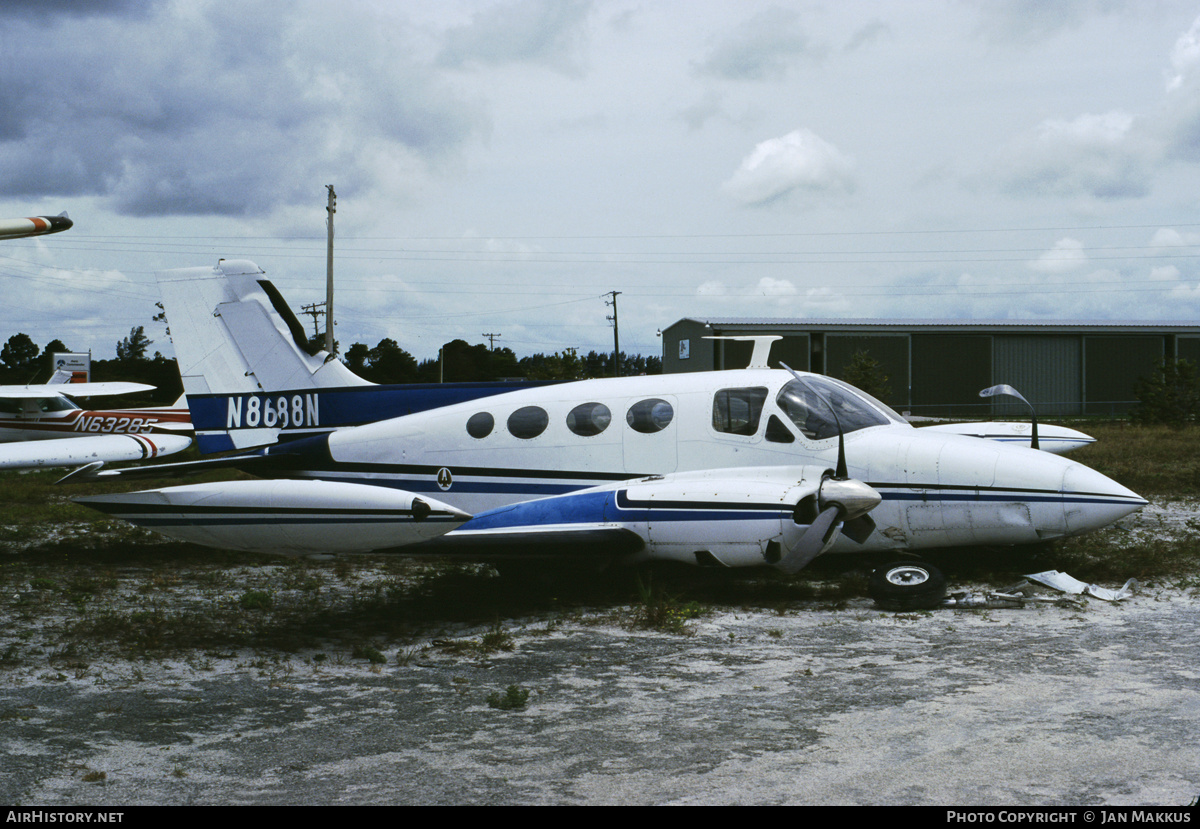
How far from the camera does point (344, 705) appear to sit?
228 inches

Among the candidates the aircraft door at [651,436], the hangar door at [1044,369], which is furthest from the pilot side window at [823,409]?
the hangar door at [1044,369]

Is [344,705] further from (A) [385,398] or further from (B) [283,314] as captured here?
(B) [283,314]

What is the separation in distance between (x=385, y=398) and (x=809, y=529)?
20.0 ft

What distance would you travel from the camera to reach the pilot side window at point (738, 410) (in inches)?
373

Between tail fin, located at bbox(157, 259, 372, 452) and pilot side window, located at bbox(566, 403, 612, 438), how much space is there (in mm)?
3628

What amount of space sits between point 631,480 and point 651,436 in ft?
1.72

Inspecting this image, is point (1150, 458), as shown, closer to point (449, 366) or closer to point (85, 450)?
point (85, 450)

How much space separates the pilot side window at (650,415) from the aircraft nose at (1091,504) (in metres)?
3.86

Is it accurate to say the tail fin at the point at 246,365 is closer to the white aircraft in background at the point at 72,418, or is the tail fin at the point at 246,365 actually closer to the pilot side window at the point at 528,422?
the pilot side window at the point at 528,422

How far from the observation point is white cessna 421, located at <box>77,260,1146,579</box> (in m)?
7.47

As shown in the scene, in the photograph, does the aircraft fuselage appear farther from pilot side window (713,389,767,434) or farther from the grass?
the grass

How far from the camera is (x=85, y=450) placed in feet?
48.2

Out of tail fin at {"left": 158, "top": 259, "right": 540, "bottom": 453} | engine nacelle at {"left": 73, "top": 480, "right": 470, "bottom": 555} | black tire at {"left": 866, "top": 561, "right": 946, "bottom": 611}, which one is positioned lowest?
black tire at {"left": 866, "top": 561, "right": 946, "bottom": 611}

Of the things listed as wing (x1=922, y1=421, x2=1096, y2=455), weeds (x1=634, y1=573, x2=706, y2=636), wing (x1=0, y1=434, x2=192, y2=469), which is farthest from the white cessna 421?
wing (x1=922, y1=421, x2=1096, y2=455)
